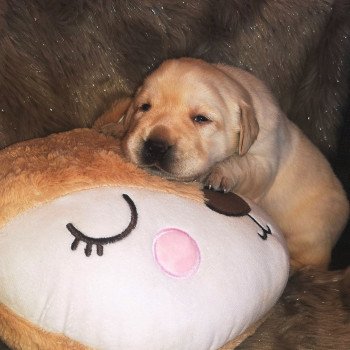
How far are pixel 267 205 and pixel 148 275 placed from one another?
0.75 m

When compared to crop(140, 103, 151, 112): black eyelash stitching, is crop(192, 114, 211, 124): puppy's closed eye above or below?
above

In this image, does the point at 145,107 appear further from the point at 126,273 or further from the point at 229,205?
the point at 126,273

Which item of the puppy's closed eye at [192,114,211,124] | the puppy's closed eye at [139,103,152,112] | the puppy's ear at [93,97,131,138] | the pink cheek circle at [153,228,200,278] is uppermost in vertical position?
the puppy's closed eye at [192,114,211,124]

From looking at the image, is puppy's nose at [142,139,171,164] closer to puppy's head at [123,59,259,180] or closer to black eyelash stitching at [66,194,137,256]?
puppy's head at [123,59,259,180]

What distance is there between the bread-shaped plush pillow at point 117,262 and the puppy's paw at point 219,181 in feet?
0.64

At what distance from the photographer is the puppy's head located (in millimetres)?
1372

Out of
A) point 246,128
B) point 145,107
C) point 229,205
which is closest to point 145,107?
point 145,107

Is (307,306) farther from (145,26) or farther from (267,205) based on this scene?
(145,26)

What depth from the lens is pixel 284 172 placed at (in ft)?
5.67

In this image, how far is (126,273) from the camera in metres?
1.03

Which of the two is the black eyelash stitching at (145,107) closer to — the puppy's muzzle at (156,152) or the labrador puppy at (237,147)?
the labrador puppy at (237,147)

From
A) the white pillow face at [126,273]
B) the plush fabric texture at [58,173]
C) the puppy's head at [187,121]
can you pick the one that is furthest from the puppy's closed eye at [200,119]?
the white pillow face at [126,273]

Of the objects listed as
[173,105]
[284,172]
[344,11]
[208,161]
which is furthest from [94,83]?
[344,11]

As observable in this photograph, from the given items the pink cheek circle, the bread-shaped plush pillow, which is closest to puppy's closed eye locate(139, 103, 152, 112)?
the bread-shaped plush pillow
